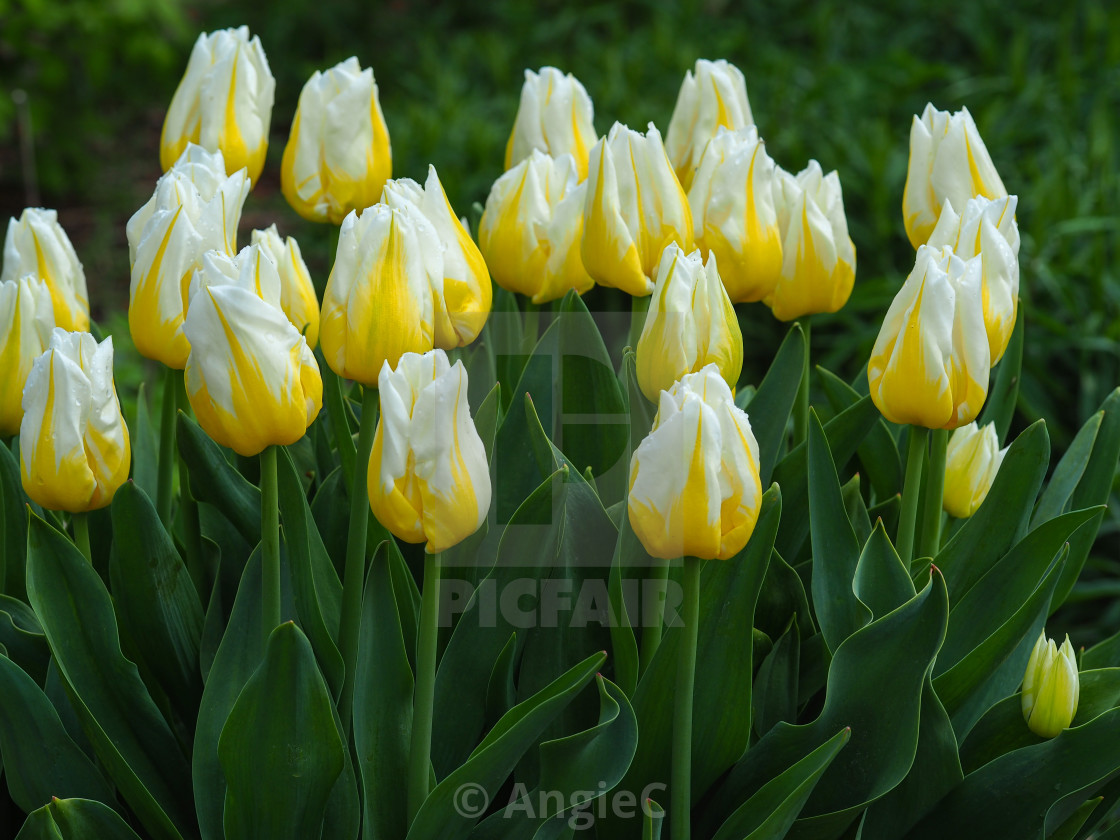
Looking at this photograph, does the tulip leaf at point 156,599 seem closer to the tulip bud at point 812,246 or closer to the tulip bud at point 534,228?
the tulip bud at point 534,228

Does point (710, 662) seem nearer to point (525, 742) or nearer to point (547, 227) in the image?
point (525, 742)

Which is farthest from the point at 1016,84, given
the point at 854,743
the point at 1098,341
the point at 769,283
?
the point at 854,743

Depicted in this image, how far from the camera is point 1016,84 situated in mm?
4473

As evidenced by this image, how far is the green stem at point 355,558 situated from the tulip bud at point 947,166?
25.6 inches

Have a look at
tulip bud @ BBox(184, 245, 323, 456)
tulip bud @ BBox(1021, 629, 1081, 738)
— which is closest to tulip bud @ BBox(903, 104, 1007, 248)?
tulip bud @ BBox(1021, 629, 1081, 738)

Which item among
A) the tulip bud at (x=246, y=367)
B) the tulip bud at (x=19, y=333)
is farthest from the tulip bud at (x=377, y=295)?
the tulip bud at (x=19, y=333)

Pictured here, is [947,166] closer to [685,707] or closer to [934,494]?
[934,494]

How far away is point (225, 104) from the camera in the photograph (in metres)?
1.45

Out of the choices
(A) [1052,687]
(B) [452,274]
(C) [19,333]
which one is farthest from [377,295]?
(A) [1052,687]

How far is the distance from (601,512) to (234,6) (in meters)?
6.28

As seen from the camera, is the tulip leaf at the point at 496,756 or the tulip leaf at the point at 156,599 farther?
the tulip leaf at the point at 156,599

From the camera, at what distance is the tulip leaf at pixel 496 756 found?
1.00 m

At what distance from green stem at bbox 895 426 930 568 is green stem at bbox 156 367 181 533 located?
0.77 m

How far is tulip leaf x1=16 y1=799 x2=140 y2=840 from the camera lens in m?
1.03
